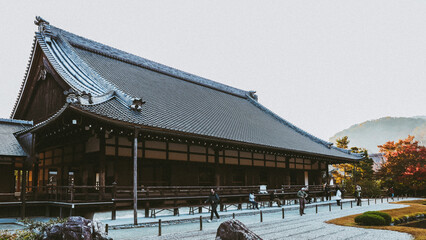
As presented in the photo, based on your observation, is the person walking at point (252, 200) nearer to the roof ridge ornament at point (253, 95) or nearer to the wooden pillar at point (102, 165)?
the wooden pillar at point (102, 165)

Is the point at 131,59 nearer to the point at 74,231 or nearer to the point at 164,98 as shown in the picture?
the point at 164,98

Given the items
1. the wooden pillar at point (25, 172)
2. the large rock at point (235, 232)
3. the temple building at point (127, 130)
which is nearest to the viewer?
the large rock at point (235, 232)

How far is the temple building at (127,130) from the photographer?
17.9 m

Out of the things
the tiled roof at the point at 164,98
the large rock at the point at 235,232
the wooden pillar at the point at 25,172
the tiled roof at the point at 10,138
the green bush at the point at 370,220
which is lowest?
the green bush at the point at 370,220

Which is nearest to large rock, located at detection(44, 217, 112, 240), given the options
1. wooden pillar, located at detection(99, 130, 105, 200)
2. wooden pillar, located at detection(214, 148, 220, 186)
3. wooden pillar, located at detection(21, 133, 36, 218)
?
wooden pillar, located at detection(99, 130, 105, 200)

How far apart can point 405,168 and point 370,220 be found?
103 feet

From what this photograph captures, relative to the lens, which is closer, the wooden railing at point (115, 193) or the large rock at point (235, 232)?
the large rock at point (235, 232)

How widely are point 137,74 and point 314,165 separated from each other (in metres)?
20.0

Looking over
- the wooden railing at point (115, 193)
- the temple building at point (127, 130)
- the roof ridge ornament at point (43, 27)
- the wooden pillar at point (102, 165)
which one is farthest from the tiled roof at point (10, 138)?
the roof ridge ornament at point (43, 27)

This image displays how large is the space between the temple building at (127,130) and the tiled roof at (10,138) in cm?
31

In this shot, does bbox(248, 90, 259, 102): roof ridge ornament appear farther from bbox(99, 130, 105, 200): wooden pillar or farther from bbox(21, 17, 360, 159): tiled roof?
bbox(99, 130, 105, 200): wooden pillar

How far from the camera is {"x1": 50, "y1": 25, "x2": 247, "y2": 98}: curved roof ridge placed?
84.6 feet

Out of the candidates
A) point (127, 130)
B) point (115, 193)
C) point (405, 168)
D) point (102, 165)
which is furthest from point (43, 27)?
point (405, 168)

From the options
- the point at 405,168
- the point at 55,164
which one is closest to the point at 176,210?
the point at 55,164
